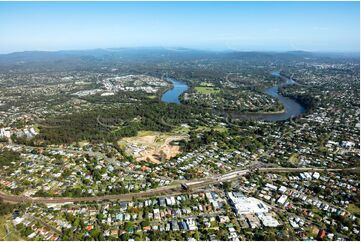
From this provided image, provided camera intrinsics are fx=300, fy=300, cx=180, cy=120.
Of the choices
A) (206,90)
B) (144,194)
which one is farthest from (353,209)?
(206,90)

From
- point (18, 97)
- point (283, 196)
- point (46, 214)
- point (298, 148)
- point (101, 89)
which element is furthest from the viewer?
point (101, 89)

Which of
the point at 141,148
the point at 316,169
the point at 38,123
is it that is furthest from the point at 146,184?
the point at 38,123

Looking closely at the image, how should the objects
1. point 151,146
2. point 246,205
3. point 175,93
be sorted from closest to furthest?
1. point 246,205
2. point 151,146
3. point 175,93

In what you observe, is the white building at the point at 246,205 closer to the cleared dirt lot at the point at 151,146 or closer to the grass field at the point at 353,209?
the grass field at the point at 353,209

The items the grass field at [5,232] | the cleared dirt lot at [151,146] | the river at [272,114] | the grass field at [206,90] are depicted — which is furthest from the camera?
the grass field at [206,90]

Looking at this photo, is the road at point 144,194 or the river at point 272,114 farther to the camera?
the river at point 272,114

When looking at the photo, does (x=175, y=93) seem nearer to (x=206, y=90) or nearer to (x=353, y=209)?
(x=206, y=90)

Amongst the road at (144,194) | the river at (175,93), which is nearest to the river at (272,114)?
the river at (175,93)

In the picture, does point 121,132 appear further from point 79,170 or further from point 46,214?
point 46,214

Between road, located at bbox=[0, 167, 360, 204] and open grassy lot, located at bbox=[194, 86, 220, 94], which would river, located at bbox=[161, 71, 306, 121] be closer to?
open grassy lot, located at bbox=[194, 86, 220, 94]

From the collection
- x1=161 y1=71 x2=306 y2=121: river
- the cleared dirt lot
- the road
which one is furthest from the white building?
x1=161 y1=71 x2=306 y2=121: river

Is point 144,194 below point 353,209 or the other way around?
the other way around
